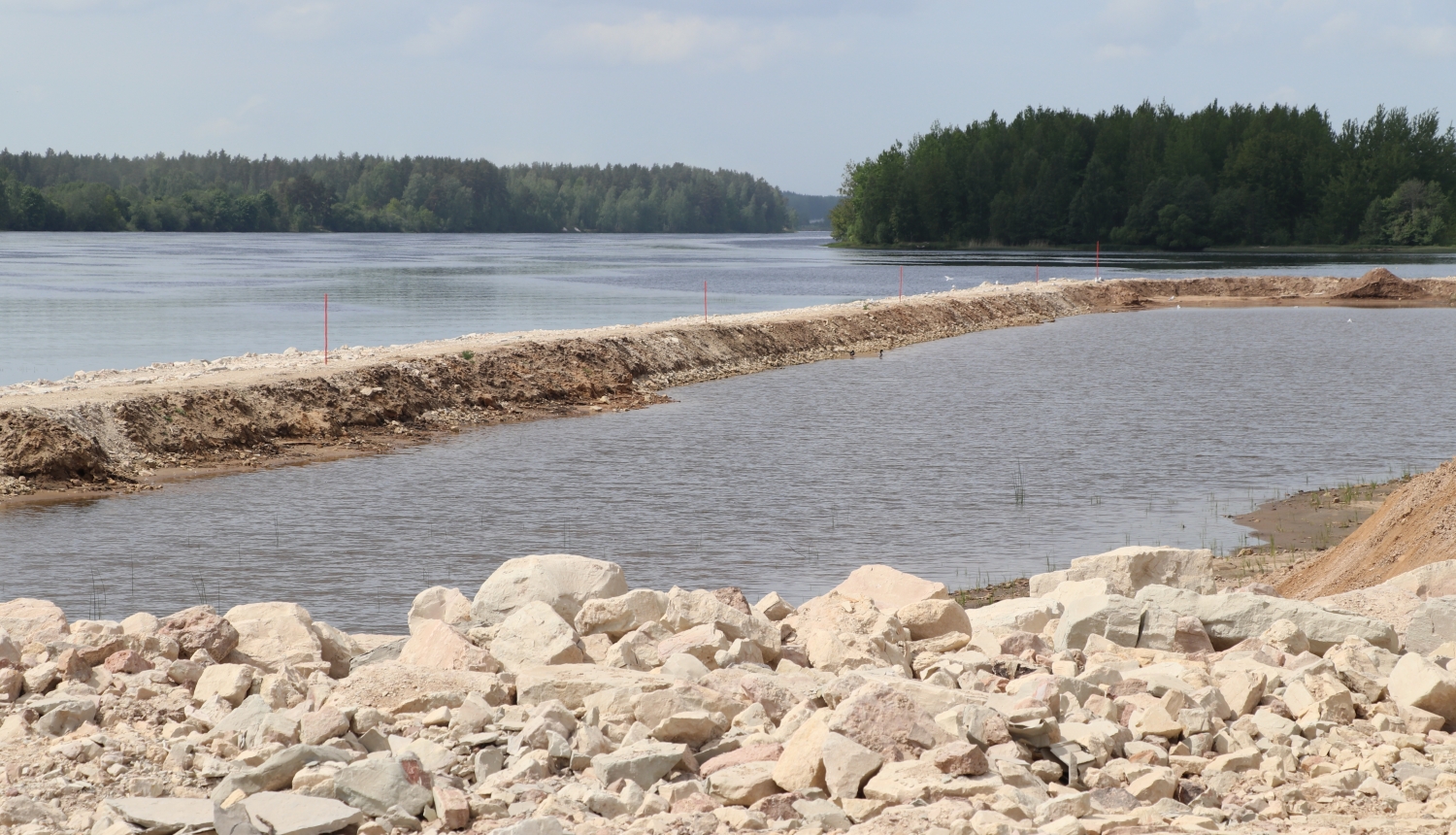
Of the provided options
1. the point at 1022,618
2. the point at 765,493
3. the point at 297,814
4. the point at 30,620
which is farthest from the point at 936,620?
the point at 765,493

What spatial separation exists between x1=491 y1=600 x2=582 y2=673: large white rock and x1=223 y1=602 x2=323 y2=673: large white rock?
1.13 m

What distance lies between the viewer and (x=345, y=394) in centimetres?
2362

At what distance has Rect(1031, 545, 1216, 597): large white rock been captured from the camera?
9.80 m

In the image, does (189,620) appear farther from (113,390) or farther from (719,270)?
(719,270)

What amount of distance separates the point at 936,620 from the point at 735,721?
213cm

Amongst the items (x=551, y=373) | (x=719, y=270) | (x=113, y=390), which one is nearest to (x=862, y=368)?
(x=551, y=373)

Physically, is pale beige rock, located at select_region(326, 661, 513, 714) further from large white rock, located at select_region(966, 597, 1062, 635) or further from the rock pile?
large white rock, located at select_region(966, 597, 1062, 635)

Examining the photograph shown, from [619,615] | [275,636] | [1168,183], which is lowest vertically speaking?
[275,636]

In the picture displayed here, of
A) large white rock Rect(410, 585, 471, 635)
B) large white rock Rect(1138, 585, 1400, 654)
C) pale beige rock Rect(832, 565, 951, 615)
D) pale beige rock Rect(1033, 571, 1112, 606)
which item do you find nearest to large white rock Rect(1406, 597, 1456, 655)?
large white rock Rect(1138, 585, 1400, 654)

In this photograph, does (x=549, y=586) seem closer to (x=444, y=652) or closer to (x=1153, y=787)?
(x=444, y=652)

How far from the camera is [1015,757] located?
574cm

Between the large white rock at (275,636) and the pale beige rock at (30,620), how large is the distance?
1.06 meters

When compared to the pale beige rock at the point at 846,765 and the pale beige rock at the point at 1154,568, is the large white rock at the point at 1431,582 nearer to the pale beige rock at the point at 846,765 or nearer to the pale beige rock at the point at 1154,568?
the pale beige rock at the point at 1154,568

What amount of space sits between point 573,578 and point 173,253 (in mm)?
122393
